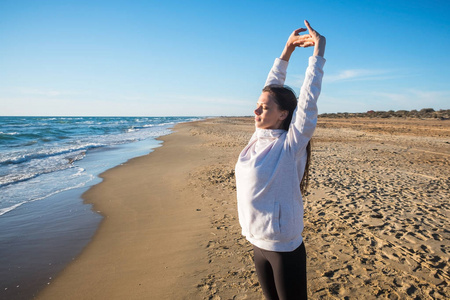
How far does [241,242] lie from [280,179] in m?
3.07

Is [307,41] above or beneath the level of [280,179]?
above

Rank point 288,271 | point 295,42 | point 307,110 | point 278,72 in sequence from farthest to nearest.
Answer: point 278,72 < point 295,42 < point 288,271 < point 307,110

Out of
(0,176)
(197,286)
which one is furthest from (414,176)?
(0,176)

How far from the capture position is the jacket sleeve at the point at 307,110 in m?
1.37

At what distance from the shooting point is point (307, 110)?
1379mm

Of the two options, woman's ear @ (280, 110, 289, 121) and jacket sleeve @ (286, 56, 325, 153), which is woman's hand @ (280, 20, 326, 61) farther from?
woman's ear @ (280, 110, 289, 121)

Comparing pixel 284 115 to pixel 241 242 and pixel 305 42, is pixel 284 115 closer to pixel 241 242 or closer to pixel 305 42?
pixel 305 42

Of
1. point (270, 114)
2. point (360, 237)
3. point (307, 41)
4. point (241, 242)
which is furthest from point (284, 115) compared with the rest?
point (360, 237)

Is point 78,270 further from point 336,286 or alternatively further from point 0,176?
point 0,176

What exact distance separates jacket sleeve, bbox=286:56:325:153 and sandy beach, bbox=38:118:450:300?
2305 mm

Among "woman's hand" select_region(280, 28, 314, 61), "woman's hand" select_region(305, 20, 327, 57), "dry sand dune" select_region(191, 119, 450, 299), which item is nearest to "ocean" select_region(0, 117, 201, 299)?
"dry sand dune" select_region(191, 119, 450, 299)

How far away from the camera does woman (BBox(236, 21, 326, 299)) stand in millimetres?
1410

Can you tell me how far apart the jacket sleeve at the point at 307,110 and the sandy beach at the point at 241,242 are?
2.31 meters

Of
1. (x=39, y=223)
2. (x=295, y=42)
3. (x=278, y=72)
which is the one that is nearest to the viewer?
(x=295, y=42)
